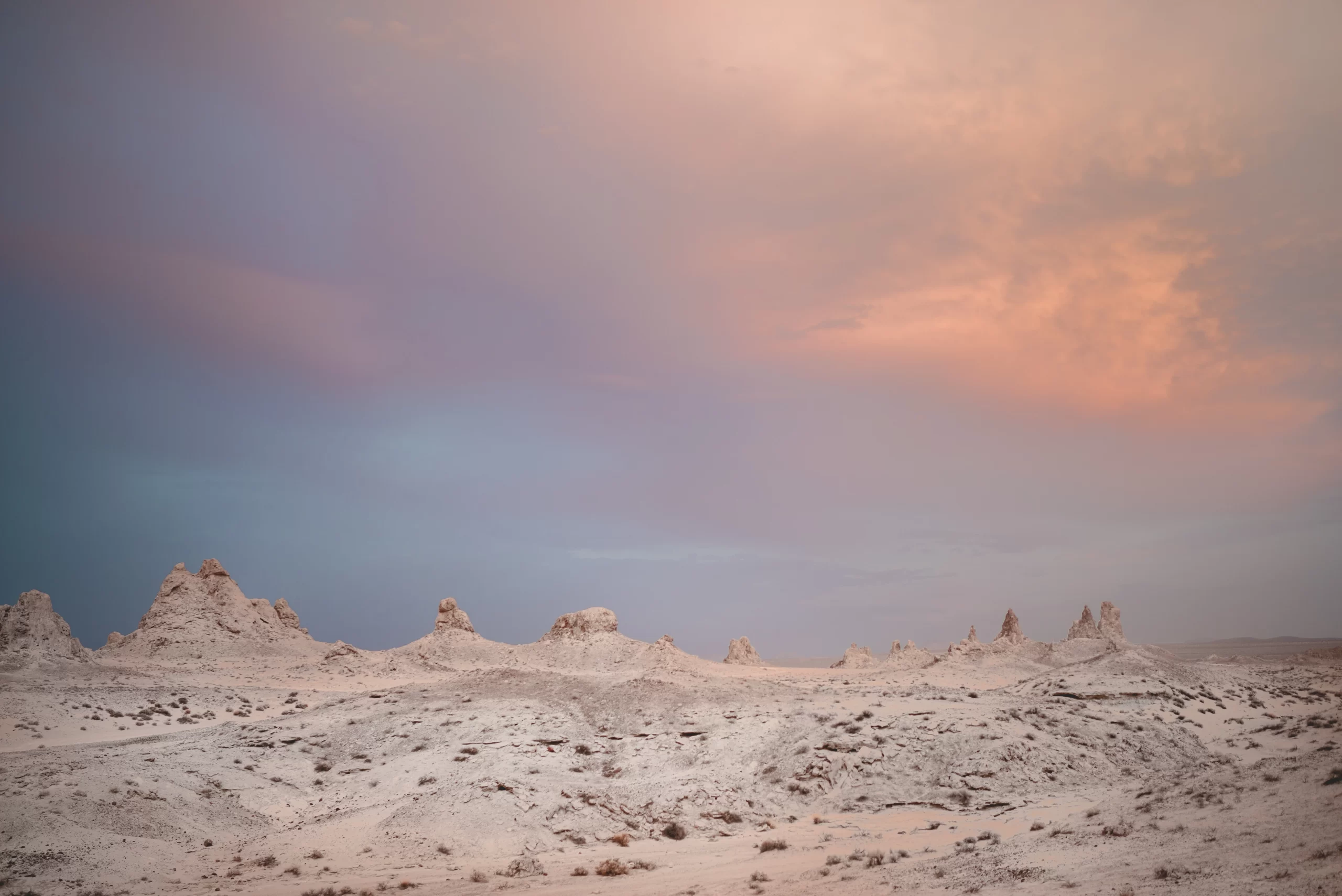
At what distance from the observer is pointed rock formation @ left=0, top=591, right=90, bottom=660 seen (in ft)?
198

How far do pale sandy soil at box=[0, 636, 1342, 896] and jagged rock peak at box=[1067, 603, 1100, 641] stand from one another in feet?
152

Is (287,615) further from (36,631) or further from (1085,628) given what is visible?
(1085,628)

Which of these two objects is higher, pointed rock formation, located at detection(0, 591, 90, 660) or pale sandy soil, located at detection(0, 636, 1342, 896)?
pointed rock formation, located at detection(0, 591, 90, 660)

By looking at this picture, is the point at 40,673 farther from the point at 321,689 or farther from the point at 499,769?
the point at 499,769

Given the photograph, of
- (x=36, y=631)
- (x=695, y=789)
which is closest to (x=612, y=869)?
(x=695, y=789)

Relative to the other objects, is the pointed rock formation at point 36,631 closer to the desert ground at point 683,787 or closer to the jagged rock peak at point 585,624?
the desert ground at point 683,787

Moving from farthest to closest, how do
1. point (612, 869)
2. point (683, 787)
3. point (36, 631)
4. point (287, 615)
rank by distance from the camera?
point (287, 615) < point (36, 631) < point (683, 787) < point (612, 869)

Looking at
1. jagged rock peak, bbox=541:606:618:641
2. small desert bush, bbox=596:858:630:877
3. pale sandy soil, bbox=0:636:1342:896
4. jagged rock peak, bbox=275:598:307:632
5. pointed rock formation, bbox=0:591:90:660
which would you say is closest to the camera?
pale sandy soil, bbox=0:636:1342:896

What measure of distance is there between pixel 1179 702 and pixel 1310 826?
97.1ft

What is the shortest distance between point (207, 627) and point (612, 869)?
76896 millimetres

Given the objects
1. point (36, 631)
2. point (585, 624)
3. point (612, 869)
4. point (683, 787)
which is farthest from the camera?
point (585, 624)

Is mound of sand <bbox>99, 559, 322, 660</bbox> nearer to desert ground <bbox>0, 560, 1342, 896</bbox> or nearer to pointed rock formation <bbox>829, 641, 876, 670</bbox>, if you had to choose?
desert ground <bbox>0, 560, 1342, 896</bbox>

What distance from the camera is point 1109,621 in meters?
96.7

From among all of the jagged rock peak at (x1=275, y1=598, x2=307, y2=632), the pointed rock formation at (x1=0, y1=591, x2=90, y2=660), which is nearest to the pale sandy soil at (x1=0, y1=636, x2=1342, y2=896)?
the pointed rock formation at (x1=0, y1=591, x2=90, y2=660)
